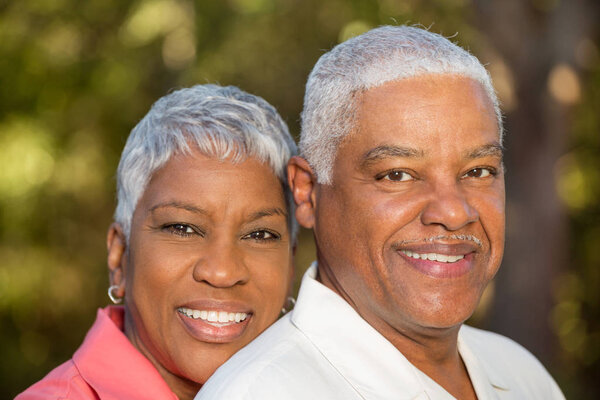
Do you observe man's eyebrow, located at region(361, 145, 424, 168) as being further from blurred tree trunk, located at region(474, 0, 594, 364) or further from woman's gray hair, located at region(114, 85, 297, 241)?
blurred tree trunk, located at region(474, 0, 594, 364)

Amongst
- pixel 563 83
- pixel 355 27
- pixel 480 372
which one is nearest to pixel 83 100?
pixel 355 27

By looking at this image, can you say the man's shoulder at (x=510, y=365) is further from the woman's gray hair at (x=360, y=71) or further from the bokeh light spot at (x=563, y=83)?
the bokeh light spot at (x=563, y=83)

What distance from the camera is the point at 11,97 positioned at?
376 inches

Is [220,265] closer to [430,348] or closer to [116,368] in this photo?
[116,368]

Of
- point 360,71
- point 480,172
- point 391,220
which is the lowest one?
point 391,220

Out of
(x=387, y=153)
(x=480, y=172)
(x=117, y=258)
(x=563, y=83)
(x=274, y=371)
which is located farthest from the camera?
(x=563, y=83)

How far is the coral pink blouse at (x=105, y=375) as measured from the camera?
101 inches

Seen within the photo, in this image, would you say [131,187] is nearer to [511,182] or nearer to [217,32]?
[511,182]

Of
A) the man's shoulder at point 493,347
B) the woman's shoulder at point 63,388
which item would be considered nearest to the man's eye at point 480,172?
the man's shoulder at point 493,347

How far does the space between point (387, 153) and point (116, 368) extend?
1.30 m

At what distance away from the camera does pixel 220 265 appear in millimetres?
2639

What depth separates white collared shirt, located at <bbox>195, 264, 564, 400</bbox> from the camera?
200cm

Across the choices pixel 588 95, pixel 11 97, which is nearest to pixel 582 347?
pixel 588 95

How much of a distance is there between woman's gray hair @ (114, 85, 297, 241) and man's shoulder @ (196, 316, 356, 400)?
31.8 inches
